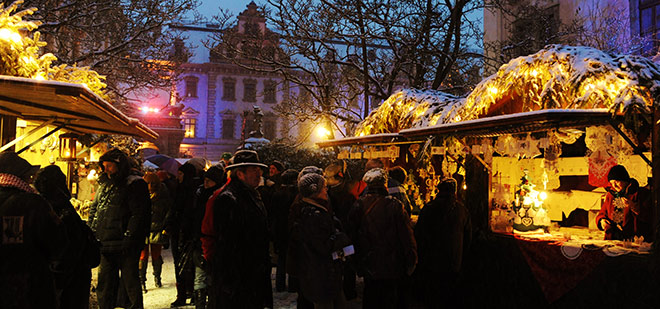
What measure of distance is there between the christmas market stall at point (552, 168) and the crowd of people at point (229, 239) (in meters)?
0.90

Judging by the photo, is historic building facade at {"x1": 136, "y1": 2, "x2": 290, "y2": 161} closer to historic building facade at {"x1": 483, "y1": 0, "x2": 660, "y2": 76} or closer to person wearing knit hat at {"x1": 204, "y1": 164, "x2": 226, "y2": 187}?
historic building facade at {"x1": 483, "y1": 0, "x2": 660, "y2": 76}

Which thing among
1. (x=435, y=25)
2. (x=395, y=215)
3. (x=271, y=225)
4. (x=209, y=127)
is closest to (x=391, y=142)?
(x=271, y=225)

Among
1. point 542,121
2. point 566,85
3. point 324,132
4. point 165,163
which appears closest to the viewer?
point 542,121

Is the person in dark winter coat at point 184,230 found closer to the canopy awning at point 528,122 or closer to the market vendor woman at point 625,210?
the canopy awning at point 528,122

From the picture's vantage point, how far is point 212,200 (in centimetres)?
487

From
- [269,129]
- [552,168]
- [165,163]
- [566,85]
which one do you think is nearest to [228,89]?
[269,129]

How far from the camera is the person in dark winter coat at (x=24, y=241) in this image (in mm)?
3131

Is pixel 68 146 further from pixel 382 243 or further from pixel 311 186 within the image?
pixel 382 243

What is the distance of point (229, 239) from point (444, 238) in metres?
3.17

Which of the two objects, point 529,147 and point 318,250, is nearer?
point 318,250

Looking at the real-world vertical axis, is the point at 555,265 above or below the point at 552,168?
below

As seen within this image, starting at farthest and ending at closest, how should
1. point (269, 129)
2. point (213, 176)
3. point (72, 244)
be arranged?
point (269, 129)
point (213, 176)
point (72, 244)

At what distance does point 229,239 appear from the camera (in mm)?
4379

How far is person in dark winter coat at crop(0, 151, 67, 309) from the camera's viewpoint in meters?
3.13
